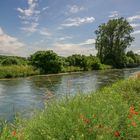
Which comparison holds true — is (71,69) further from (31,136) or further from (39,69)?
(31,136)

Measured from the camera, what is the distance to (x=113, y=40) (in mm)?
61688

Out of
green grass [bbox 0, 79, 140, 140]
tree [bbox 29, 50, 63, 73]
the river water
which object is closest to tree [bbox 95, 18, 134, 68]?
tree [bbox 29, 50, 63, 73]

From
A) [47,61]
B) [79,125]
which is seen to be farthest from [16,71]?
[79,125]

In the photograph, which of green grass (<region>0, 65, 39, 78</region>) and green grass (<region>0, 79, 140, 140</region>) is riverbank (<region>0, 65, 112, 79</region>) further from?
green grass (<region>0, 79, 140, 140</region>)

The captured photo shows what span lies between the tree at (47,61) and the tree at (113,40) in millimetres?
22766

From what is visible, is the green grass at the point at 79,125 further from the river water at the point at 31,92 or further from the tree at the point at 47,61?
the tree at the point at 47,61

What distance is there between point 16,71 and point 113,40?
33088 mm

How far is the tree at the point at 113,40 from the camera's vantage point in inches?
2397

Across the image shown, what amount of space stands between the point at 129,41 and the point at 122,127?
57814 millimetres

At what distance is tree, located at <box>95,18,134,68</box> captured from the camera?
60.9 meters

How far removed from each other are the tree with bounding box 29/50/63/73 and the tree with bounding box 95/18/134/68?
74.7ft

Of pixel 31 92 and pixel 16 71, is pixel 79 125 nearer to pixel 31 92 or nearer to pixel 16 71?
pixel 31 92

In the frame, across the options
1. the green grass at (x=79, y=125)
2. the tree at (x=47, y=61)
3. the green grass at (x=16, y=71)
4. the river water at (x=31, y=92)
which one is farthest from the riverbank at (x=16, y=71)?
the green grass at (x=79, y=125)

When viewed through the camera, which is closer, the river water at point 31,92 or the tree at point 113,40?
the river water at point 31,92
